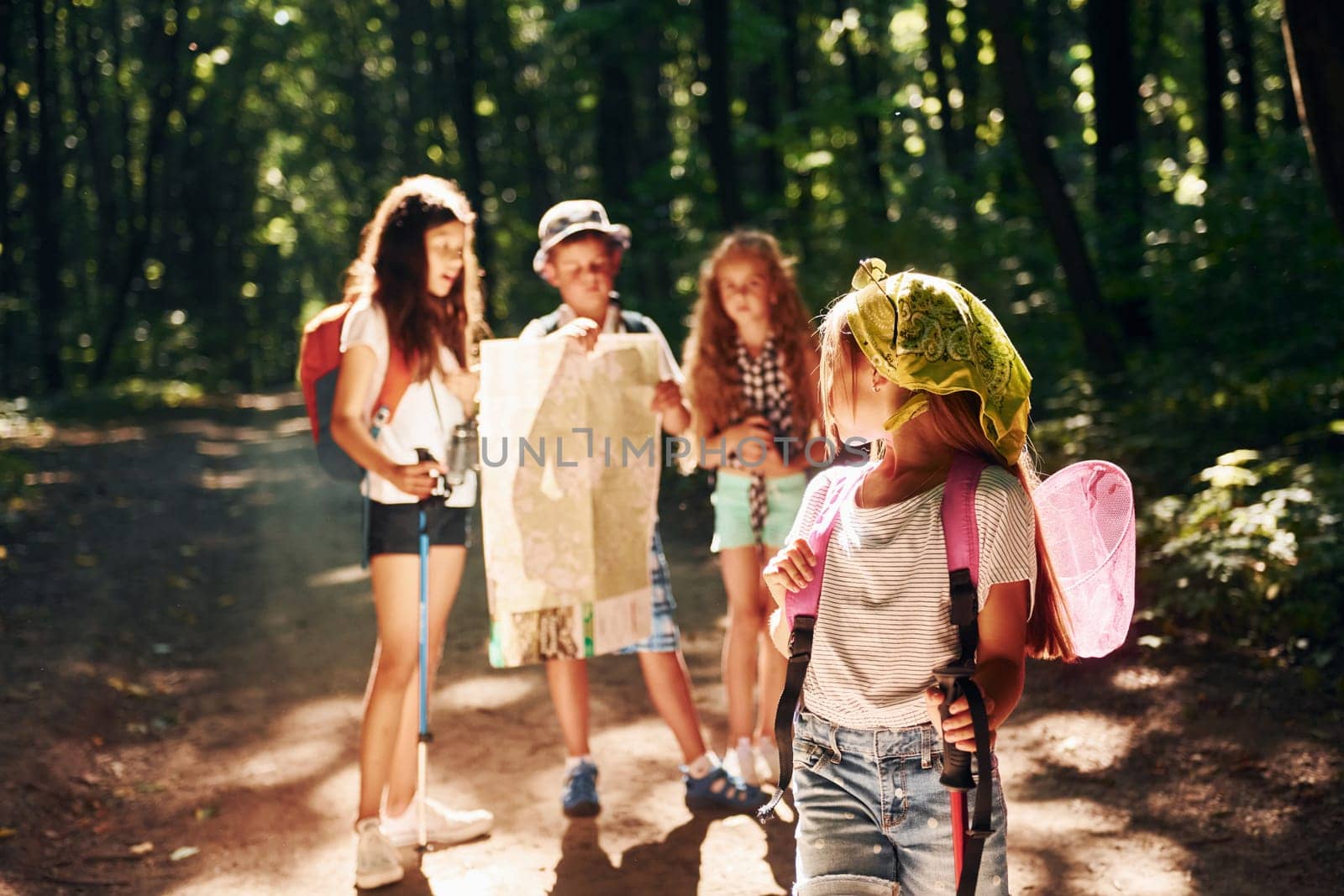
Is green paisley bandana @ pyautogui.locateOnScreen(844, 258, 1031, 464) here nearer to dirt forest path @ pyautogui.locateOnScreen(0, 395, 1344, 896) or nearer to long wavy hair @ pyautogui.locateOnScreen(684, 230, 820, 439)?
dirt forest path @ pyautogui.locateOnScreen(0, 395, 1344, 896)

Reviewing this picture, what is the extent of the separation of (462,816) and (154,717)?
2.63 meters

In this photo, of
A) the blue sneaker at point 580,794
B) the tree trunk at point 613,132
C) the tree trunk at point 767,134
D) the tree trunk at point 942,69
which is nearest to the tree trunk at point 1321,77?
the blue sneaker at point 580,794

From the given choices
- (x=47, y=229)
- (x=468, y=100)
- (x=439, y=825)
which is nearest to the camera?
(x=439, y=825)

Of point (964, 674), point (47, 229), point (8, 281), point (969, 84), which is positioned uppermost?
point (969, 84)

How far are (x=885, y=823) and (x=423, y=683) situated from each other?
2.60 metres

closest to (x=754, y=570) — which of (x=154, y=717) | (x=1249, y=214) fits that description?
(x=154, y=717)

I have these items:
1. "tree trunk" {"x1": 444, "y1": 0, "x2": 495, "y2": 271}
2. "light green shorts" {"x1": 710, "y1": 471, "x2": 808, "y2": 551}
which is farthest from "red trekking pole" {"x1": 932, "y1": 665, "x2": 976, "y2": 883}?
"tree trunk" {"x1": 444, "y1": 0, "x2": 495, "y2": 271}

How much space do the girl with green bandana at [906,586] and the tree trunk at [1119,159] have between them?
9952 millimetres

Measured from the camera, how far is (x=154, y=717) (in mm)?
6801

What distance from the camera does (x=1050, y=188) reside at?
10.8 meters

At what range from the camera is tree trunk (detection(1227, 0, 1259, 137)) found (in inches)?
831

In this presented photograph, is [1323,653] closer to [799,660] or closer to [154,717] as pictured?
[799,660]

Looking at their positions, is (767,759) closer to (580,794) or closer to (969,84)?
(580,794)

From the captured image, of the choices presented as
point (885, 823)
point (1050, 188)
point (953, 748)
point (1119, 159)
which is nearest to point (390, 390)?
point (885, 823)
